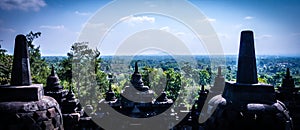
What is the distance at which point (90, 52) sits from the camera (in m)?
32.0

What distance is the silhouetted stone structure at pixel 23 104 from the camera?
6234mm

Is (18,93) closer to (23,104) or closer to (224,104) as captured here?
(23,104)

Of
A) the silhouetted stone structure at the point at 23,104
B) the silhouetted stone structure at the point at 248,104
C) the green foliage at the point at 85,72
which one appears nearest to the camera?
the silhouetted stone structure at the point at 23,104

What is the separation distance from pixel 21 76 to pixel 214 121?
17.0 ft

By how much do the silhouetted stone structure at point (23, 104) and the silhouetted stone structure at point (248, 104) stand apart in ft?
14.1

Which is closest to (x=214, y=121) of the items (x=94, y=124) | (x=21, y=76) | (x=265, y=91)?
(x=265, y=91)

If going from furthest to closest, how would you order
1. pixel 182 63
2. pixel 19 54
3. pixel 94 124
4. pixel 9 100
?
1. pixel 182 63
2. pixel 94 124
3. pixel 19 54
4. pixel 9 100

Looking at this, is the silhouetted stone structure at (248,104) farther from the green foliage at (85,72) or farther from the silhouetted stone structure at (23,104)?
the green foliage at (85,72)

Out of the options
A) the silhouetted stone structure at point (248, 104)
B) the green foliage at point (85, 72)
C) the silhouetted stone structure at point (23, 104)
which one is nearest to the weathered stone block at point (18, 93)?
the silhouetted stone structure at point (23, 104)

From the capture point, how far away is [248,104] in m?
6.54

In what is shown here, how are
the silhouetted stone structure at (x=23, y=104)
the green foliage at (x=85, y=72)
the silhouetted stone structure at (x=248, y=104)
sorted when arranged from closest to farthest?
the silhouetted stone structure at (x=23, y=104), the silhouetted stone structure at (x=248, y=104), the green foliage at (x=85, y=72)

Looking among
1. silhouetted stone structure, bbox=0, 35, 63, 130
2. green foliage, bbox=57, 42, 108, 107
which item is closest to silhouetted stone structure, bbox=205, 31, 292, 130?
silhouetted stone structure, bbox=0, 35, 63, 130

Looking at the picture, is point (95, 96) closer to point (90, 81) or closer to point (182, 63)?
point (90, 81)

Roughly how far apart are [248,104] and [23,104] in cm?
551
